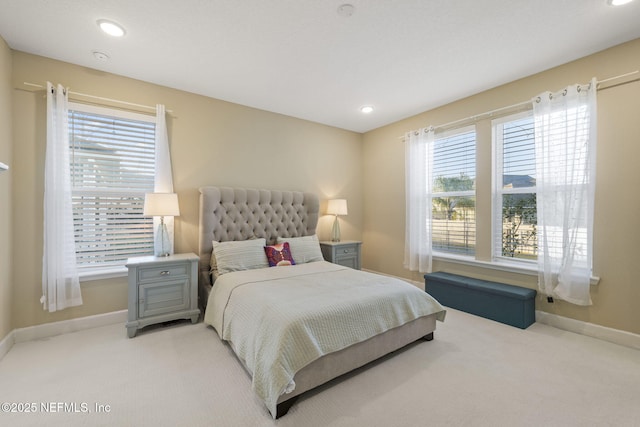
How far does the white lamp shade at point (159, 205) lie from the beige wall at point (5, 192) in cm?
104

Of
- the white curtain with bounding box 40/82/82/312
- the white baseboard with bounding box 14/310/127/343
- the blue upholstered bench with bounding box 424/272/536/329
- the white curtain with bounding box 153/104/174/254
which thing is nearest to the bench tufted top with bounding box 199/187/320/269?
the white curtain with bounding box 153/104/174/254

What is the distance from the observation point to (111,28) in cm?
218

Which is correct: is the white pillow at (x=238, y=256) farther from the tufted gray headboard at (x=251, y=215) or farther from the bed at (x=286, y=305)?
the tufted gray headboard at (x=251, y=215)

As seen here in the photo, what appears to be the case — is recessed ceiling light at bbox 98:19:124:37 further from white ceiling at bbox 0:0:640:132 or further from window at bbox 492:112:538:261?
window at bbox 492:112:538:261

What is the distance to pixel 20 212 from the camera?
253cm

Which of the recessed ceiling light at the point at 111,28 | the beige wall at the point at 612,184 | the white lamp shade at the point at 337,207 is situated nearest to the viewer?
the recessed ceiling light at the point at 111,28

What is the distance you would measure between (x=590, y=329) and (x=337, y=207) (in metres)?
3.13

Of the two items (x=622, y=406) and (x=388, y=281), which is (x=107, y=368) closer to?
(x=388, y=281)

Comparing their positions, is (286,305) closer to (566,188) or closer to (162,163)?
(162,163)

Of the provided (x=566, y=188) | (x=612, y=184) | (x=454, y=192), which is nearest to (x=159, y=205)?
(x=454, y=192)

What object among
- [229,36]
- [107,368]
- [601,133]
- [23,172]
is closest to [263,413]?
[107,368]

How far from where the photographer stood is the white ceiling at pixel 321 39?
1.99 meters

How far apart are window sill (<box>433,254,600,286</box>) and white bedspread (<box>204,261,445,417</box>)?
48.6 inches

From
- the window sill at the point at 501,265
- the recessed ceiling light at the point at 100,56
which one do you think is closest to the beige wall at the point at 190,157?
the recessed ceiling light at the point at 100,56
